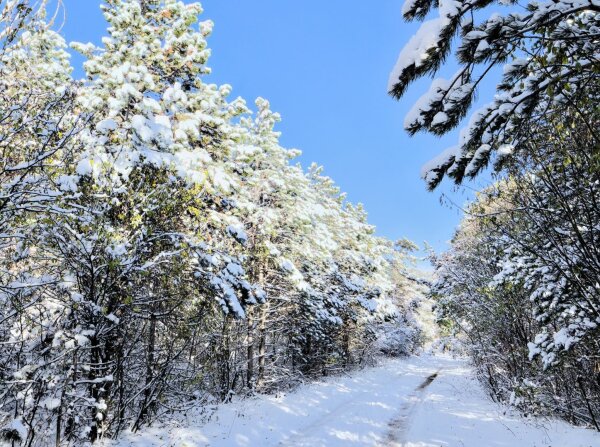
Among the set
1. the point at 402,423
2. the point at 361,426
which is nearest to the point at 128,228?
the point at 361,426

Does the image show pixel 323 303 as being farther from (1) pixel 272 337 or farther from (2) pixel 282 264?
(2) pixel 282 264

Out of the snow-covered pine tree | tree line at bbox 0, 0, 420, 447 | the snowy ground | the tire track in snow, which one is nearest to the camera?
the snow-covered pine tree

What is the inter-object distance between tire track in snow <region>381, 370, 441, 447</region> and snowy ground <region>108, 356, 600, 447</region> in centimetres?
2

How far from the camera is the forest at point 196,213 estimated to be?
129 inches

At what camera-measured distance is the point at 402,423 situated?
1066 cm

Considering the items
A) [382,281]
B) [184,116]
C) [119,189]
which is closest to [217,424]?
[119,189]

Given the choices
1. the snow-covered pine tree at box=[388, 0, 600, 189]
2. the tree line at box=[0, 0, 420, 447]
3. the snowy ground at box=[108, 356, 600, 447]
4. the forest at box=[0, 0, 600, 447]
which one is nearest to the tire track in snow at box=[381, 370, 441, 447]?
the snowy ground at box=[108, 356, 600, 447]

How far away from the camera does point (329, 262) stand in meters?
18.1

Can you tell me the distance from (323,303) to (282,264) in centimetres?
502

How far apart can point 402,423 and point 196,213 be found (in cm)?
862

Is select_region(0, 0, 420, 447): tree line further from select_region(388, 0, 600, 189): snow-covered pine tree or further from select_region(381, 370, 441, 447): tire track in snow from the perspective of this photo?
select_region(381, 370, 441, 447): tire track in snow

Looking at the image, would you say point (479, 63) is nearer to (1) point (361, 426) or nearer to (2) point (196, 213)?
(2) point (196, 213)

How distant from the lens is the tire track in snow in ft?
28.6

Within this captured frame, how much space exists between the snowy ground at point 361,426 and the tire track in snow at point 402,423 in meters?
0.02
